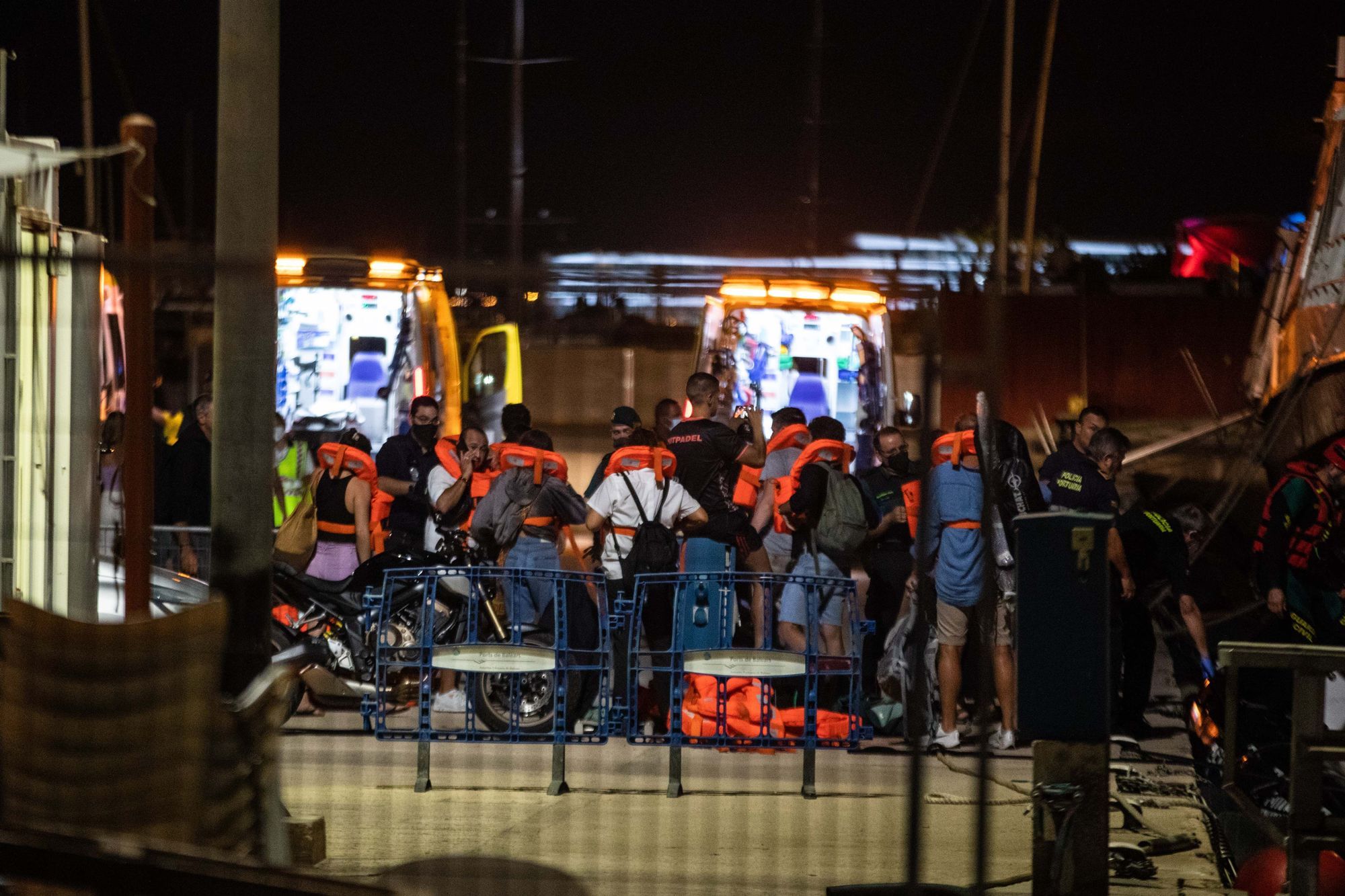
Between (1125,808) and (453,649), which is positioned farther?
(453,649)

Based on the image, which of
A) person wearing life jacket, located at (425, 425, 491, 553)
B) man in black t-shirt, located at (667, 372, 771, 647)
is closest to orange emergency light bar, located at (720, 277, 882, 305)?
man in black t-shirt, located at (667, 372, 771, 647)

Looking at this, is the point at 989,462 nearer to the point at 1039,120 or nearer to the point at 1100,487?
the point at 1100,487

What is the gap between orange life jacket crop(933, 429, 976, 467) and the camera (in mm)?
4566

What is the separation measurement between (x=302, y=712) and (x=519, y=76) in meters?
16.6

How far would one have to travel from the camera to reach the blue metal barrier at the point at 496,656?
7.00 meters

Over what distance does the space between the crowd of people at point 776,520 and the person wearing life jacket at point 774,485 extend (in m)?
0.01

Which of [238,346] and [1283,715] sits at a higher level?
[238,346]

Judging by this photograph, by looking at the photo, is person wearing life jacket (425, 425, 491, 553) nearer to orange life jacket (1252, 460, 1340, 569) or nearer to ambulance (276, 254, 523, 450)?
ambulance (276, 254, 523, 450)

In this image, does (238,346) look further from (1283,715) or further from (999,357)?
(1283,715)

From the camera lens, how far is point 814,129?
877 inches

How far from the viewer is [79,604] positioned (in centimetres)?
477

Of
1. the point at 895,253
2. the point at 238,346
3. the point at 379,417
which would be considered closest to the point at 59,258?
the point at 238,346

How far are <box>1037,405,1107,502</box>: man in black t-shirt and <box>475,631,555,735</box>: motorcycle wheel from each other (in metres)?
3.36

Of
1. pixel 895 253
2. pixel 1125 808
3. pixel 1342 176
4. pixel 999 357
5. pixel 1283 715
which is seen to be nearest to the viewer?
pixel 999 357
